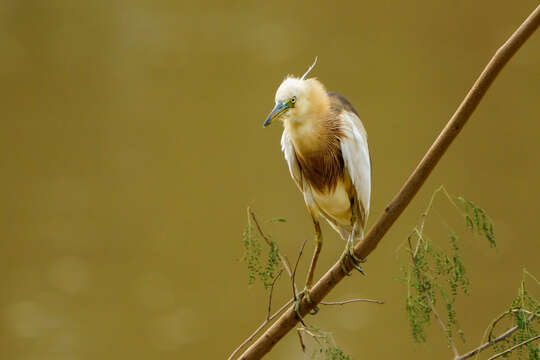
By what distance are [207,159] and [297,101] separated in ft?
4.74

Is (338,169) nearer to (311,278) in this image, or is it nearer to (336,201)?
(336,201)

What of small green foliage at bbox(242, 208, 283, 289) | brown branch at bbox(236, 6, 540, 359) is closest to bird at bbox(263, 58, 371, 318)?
brown branch at bbox(236, 6, 540, 359)

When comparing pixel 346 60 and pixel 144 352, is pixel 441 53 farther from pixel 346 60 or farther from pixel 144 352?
pixel 144 352

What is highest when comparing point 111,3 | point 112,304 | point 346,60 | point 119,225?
point 111,3

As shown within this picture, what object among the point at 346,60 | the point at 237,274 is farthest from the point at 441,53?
the point at 237,274

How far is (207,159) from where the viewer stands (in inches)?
92.7

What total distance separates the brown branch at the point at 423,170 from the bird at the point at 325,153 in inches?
4.6

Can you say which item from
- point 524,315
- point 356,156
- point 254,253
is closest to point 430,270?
point 524,315

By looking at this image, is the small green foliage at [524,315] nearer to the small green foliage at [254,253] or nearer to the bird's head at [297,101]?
the small green foliage at [254,253]

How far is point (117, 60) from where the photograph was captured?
2391 millimetres

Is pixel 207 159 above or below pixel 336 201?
above

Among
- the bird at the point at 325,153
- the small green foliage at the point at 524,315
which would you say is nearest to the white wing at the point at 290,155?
the bird at the point at 325,153

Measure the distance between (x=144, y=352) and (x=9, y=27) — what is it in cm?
142

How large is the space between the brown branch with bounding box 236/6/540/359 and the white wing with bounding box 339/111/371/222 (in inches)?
9.3
